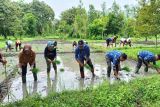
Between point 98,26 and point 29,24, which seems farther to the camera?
point 29,24

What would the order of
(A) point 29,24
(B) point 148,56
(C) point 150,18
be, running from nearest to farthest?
(B) point 148,56 → (C) point 150,18 → (A) point 29,24

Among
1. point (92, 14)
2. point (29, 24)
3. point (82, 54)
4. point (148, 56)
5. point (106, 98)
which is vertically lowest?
point (106, 98)

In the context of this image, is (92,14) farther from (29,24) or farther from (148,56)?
(148,56)

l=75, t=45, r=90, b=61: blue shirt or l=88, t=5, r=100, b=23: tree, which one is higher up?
l=88, t=5, r=100, b=23: tree

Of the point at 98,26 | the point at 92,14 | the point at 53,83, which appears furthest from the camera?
the point at 92,14

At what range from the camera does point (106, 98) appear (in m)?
10.9

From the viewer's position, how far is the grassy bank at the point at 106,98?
413 inches

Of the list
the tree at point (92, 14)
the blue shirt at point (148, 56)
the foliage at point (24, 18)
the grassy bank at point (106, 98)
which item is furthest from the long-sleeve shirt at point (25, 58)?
the tree at point (92, 14)

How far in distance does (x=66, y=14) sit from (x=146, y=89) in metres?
83.0

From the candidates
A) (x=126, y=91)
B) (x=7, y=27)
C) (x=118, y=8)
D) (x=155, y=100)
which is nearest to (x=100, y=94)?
(x=126, y=91)

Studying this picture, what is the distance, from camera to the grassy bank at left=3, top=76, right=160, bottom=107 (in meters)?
10.5

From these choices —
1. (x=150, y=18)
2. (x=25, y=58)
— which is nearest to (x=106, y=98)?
(x=25, y=58)

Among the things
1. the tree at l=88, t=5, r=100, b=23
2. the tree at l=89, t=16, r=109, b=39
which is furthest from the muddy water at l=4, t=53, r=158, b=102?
the tree at l=88, t=5, r=100, b=23

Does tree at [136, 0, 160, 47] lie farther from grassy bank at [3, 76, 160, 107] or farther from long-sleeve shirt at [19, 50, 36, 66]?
grassy bank at [3, 76, 160, 107]
